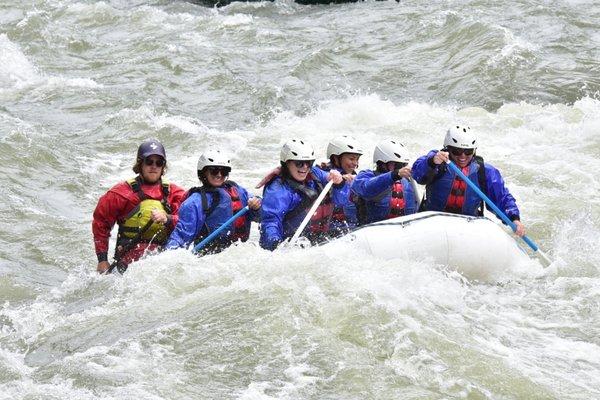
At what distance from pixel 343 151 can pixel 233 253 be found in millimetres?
1381

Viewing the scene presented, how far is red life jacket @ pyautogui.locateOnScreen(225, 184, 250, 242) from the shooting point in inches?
350

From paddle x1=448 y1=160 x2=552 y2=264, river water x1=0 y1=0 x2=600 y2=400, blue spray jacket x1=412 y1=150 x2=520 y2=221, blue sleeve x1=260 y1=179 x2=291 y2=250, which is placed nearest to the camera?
river water x1=0 y1=0 x2=600 y2=400

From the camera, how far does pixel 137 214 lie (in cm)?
881

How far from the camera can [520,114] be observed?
49.4ft

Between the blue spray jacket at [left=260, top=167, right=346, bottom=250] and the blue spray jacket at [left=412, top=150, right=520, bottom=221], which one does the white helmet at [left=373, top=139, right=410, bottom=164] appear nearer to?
the blue spray jacket at [left=412, top=150, right=520, bottom=221]

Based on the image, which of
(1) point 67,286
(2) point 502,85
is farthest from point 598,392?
(2) point 502,85

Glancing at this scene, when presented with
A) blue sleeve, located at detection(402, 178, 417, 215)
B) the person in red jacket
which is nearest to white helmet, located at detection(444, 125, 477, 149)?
blue sleeve, located at detection(402, 178, 417, 215)

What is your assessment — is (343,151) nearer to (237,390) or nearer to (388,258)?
(388,258)

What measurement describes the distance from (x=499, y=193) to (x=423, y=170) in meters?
0.75

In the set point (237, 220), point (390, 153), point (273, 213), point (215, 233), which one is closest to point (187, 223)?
point (215, 233)

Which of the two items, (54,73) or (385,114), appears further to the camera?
(54,73)

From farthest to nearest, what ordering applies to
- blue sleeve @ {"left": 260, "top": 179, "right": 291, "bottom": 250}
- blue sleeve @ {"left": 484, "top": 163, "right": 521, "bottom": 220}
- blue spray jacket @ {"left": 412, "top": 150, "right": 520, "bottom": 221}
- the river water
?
blue sleeve @ {"left": 484, "top": 163, "right": 521, "bottom": 220}
blue spray jacket @ {"left": 412, "top": 150, "right": 520, "bottom": 221}
blue sleeve @ {"left": 260, "top": 179, "right": 291, "bottom": 250}
the river water

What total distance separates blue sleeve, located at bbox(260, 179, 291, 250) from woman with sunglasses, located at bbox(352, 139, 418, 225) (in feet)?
2.12

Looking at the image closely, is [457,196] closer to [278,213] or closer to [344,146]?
[344,146]
